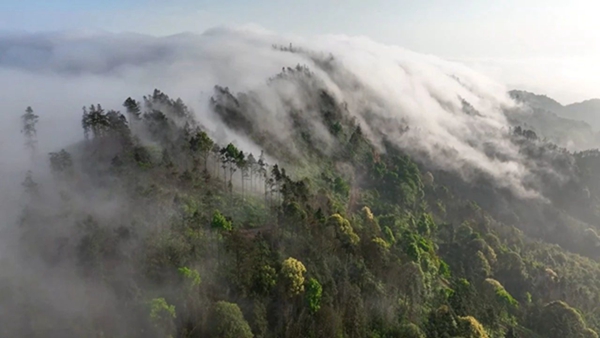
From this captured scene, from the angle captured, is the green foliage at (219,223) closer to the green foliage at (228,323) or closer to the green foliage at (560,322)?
the green foliage at (228,323)

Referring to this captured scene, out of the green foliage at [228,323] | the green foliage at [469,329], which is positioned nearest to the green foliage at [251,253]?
the green foliage at [228,323]

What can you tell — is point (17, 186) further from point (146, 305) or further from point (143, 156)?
point (146, 305)

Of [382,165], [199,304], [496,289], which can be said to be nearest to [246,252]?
[199,304]

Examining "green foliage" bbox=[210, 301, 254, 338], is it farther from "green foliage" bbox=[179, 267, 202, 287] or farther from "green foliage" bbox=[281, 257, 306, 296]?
"green foliage" bbox=[281, 257, 306, 296]

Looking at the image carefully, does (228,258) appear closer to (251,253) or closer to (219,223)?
(251,253)

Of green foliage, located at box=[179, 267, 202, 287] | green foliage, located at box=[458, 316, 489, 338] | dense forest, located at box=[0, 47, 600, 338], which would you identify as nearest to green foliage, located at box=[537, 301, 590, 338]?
dense forest, located at box=[0, 47, 600, 338]

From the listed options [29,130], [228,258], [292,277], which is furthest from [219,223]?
[29,130]

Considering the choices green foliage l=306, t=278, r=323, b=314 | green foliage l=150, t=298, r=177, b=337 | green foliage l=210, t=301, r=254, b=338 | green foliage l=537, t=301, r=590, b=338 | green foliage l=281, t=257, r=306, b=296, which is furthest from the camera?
green foliage l=537, t=301, r=590, b=338

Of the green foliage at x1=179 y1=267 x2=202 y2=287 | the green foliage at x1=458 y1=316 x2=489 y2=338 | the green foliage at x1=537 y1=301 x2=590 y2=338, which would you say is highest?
the green foliage at x1=179 y1=267 x2=202 y2=287
